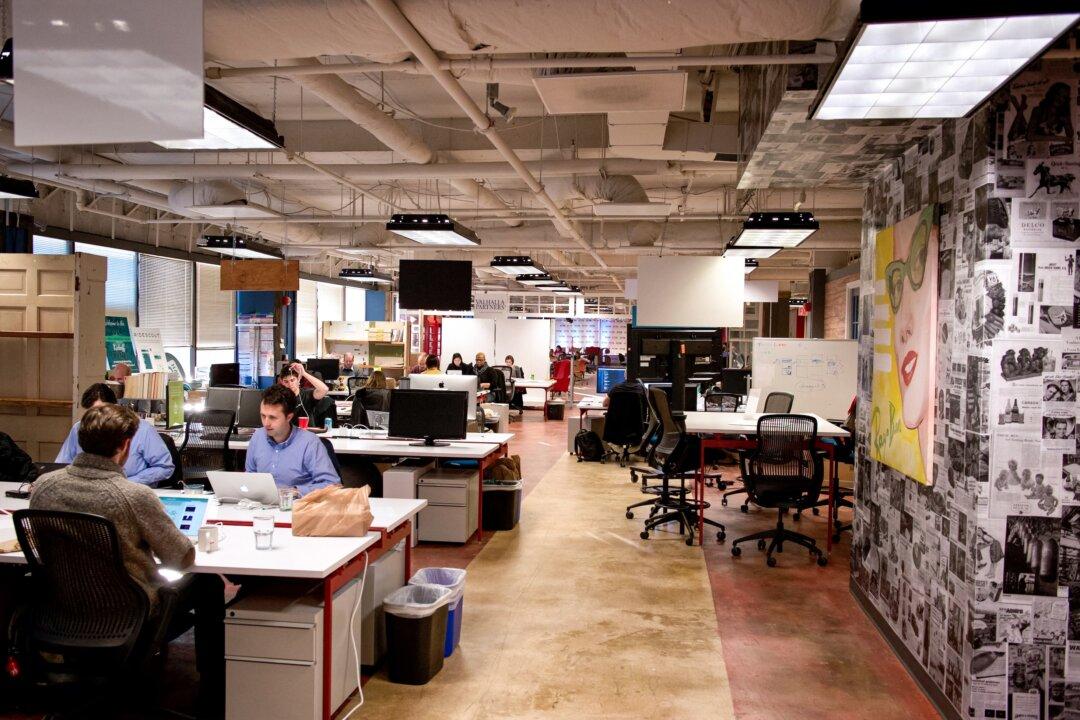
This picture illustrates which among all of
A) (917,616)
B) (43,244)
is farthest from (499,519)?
(43,244)

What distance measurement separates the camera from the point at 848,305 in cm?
1470

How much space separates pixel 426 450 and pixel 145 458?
2129mm

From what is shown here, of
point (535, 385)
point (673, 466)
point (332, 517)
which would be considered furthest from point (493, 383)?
point (332, 517)

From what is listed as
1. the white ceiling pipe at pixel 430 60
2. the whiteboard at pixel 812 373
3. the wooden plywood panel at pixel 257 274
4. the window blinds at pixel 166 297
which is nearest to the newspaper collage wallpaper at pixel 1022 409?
the white ceiling pipe at pixel 430 60

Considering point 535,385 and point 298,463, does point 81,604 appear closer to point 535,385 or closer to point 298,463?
point 298,463

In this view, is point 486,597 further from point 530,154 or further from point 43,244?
point 43,244

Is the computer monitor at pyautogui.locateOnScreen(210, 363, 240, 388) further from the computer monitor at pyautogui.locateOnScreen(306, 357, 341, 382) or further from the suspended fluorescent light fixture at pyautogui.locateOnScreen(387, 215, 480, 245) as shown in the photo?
the suspended fluorescent light fixture at pyautogui.locateOnScreen(387, 215, 480, 245)

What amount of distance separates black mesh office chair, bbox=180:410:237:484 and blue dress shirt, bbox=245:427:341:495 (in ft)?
6.28

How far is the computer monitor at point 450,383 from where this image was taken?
26.0 ft

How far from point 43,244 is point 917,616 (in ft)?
37.7

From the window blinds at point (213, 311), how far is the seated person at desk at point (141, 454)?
10103 millimetres

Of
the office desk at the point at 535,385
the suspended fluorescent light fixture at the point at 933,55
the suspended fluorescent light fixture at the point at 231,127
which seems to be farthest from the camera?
the office desk at the point at 535,385

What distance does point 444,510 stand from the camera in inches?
251

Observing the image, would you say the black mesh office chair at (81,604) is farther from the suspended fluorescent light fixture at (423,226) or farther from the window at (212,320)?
the window at (212,320)
